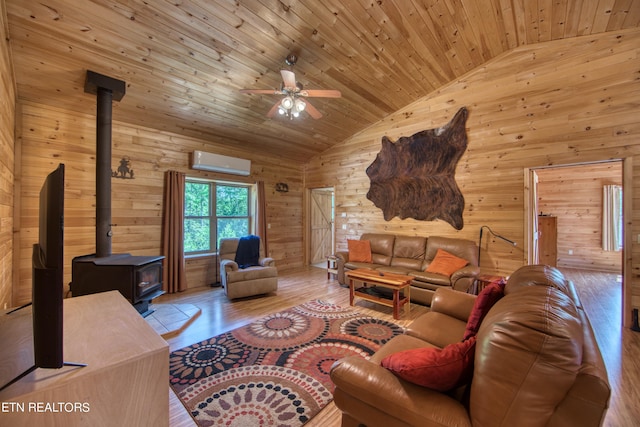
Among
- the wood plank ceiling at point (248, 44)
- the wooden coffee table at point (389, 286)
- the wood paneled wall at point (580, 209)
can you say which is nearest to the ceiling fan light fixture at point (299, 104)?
the wood plank ceiling at point (248, 44)

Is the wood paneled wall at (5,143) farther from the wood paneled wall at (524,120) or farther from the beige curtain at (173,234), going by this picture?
the wood paneled wall at (524,120)

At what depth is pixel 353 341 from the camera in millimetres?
2850

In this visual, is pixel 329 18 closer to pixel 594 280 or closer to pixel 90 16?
pixel 90 16

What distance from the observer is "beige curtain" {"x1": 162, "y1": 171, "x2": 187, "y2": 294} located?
4434mm

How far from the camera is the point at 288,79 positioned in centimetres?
283

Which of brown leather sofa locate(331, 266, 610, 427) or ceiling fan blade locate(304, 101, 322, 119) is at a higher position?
ceiling fan blade locate(304, 101, 322, 119)

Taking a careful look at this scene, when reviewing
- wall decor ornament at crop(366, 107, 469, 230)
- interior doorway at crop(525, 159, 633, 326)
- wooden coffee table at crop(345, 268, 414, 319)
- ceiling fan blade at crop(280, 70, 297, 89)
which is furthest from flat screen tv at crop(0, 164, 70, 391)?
interior doorway at crop(525, 159, 633, 326)

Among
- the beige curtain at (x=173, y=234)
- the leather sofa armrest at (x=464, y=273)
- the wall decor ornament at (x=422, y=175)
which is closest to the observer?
the leather sofa armrest at (x=464, y=273)

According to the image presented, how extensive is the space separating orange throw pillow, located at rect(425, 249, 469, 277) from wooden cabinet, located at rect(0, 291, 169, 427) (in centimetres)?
389

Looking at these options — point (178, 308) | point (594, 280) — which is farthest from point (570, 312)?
point (594, 280)

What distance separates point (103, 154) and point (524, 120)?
19.1 ft

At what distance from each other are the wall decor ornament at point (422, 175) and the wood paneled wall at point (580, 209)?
2973mm

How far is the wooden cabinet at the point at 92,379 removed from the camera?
2.72 ft

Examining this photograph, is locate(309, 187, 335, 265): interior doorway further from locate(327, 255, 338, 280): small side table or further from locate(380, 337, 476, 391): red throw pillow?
locate(380, 337, 476, 391): red throw pillow
